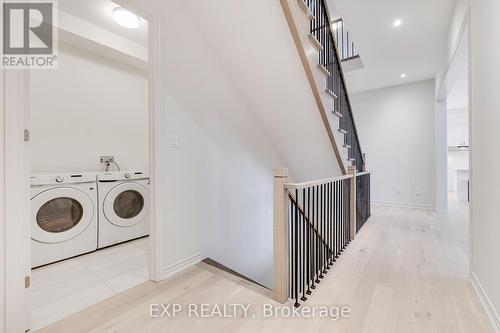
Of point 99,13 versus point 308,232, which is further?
point 99,13

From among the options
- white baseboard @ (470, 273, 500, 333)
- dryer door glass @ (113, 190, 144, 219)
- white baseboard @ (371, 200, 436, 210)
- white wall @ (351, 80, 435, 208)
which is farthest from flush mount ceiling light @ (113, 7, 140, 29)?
white baseboard @ (371, 200, 436, 210)

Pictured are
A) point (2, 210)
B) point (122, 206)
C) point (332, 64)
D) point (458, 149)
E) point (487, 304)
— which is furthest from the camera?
point (458, 149)

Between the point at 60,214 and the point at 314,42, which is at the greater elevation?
the point at 314,42

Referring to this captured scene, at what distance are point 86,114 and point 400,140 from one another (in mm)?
5456

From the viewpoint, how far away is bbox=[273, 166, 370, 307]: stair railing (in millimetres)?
1438

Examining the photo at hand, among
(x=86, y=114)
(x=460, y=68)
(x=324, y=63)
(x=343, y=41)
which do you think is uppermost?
(x=343, y=41)

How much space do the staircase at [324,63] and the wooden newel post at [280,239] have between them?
957 millimetres

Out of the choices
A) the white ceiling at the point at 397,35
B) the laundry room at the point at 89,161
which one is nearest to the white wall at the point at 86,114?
the laundry room at the point at 89,161

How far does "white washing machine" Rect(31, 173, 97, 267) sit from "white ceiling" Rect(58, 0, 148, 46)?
164 centimetres

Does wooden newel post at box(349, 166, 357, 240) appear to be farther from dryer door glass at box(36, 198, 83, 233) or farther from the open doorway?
the open doorway

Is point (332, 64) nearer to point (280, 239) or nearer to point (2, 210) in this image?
point (280, 239)

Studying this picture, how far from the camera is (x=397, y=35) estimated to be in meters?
2.94

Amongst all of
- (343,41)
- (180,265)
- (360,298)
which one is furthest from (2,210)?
(343,41)

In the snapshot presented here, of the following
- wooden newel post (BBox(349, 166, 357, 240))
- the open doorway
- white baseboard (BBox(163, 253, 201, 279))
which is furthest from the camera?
the open doorway
